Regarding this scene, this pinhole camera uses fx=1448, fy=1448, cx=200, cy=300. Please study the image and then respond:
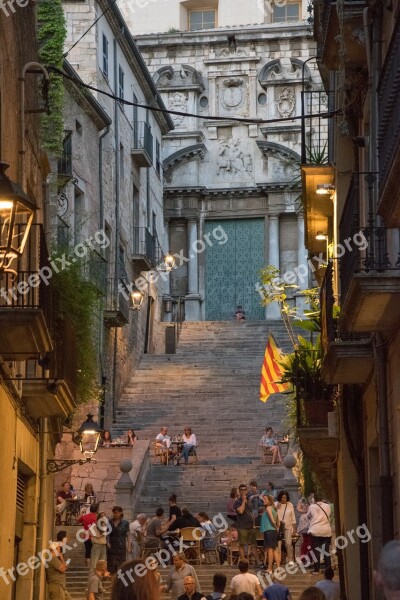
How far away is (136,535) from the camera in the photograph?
2541 cm

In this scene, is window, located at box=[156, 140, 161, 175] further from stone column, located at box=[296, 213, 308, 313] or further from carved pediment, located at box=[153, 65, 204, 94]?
stone column, located at box=[296, 213, 308, 313]

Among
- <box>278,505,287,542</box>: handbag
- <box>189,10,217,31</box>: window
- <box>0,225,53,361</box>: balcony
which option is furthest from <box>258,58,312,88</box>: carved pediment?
<box>0,225,53,361</box>: balcony

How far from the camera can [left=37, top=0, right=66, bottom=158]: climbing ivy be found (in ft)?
105

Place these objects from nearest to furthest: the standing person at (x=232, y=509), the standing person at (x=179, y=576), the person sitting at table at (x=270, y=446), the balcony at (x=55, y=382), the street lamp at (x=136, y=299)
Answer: the balcony at (x=55, y=382) → the standing person at (x=179, y=576) → the standing person at (x=232, y=509) → the person sitting at table at (x=270, y=446) → the street lamp at (x=136, y=299)

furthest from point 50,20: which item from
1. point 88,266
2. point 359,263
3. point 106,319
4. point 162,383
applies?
point 359,263

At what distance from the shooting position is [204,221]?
5528 centimetres

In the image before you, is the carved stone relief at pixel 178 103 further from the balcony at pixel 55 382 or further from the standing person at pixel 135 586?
the standing person at pixel 135 586

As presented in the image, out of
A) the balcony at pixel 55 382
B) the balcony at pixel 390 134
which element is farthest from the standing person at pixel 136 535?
the balcony at pixel 390 134

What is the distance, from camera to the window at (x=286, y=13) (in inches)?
2260

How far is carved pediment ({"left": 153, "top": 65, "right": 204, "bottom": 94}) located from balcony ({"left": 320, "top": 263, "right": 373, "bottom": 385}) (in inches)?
1549

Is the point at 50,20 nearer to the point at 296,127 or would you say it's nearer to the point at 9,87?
the point at 9,87

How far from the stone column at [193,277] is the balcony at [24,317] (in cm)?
3714

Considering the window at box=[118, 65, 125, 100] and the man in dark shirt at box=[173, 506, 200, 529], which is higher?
the window at box=[118, 65, 125, 100]

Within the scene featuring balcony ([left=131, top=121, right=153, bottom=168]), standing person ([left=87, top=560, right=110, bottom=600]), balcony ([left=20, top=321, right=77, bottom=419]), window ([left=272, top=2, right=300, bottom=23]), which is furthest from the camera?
window ([left=272, top=2, right=300, bottom=23])
